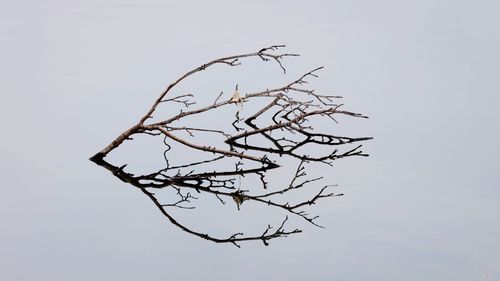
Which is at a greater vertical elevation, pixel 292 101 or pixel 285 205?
pixel 292 101

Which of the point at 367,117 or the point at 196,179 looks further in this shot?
the point at 196,179

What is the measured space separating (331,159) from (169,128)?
2.50 ft

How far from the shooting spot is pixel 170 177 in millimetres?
4176

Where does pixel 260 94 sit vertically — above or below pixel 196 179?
above

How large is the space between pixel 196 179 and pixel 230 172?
166 millimetres

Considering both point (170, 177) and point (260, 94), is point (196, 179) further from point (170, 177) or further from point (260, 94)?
point (260, 94)

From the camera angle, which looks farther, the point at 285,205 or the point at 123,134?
the point at 123,134

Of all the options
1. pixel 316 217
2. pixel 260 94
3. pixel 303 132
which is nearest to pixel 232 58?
pixel 260 94

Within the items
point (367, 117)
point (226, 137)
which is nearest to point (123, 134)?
point (226, 137)

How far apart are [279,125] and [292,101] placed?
0.48 feet

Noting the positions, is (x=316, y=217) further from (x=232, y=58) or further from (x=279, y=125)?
(x=232, y=58)

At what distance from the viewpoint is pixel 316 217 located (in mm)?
4008

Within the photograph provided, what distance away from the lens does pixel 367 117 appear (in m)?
3.83

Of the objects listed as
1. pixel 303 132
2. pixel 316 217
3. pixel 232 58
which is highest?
pixel 232 58
